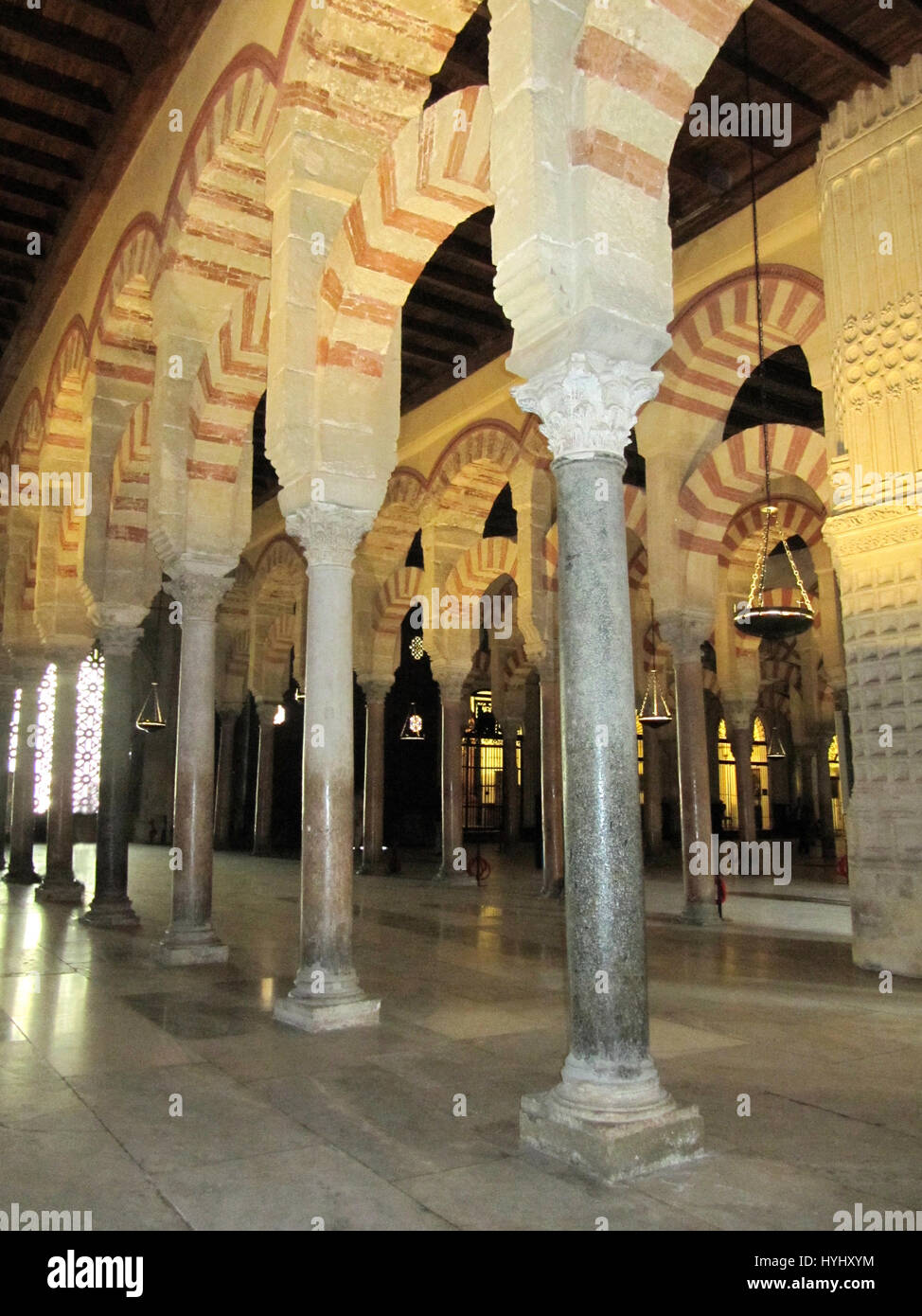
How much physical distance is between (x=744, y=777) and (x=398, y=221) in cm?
798

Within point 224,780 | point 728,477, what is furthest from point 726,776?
point 728,477

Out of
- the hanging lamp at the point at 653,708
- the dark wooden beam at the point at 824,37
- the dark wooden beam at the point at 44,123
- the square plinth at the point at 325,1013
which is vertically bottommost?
the square plinth at the point at 325,1013

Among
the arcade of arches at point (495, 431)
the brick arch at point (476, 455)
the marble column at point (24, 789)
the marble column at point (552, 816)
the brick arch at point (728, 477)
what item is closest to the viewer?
the arcade of arches at point (495, 431)

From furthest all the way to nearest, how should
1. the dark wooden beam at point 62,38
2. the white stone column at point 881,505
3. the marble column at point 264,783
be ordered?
1. the marble column at point 264,783
2. the dark wooden beam at point 62,38
3. the white stone column at point 881,505

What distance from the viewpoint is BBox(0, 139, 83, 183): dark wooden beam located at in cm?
646

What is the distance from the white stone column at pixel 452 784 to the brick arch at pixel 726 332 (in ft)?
13.8

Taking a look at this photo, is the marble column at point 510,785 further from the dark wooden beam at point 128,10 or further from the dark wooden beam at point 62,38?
the dark wooden beam at point 128,10

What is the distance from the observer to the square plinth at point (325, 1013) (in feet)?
12.3

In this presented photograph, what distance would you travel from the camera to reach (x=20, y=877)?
31.5ft

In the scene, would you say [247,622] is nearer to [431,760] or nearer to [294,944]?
[431,760]

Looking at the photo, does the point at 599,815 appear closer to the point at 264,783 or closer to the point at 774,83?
the point at 774,83

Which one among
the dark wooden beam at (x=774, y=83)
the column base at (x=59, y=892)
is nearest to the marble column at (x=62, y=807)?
the column base at (x=59, y=892)

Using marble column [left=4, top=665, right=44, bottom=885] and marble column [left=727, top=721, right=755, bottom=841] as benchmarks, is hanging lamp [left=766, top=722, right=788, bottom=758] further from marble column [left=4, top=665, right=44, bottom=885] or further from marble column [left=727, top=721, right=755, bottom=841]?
marble column [left=4, top=665, right=44, bottom=885]

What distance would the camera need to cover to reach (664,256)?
2.80 meters
